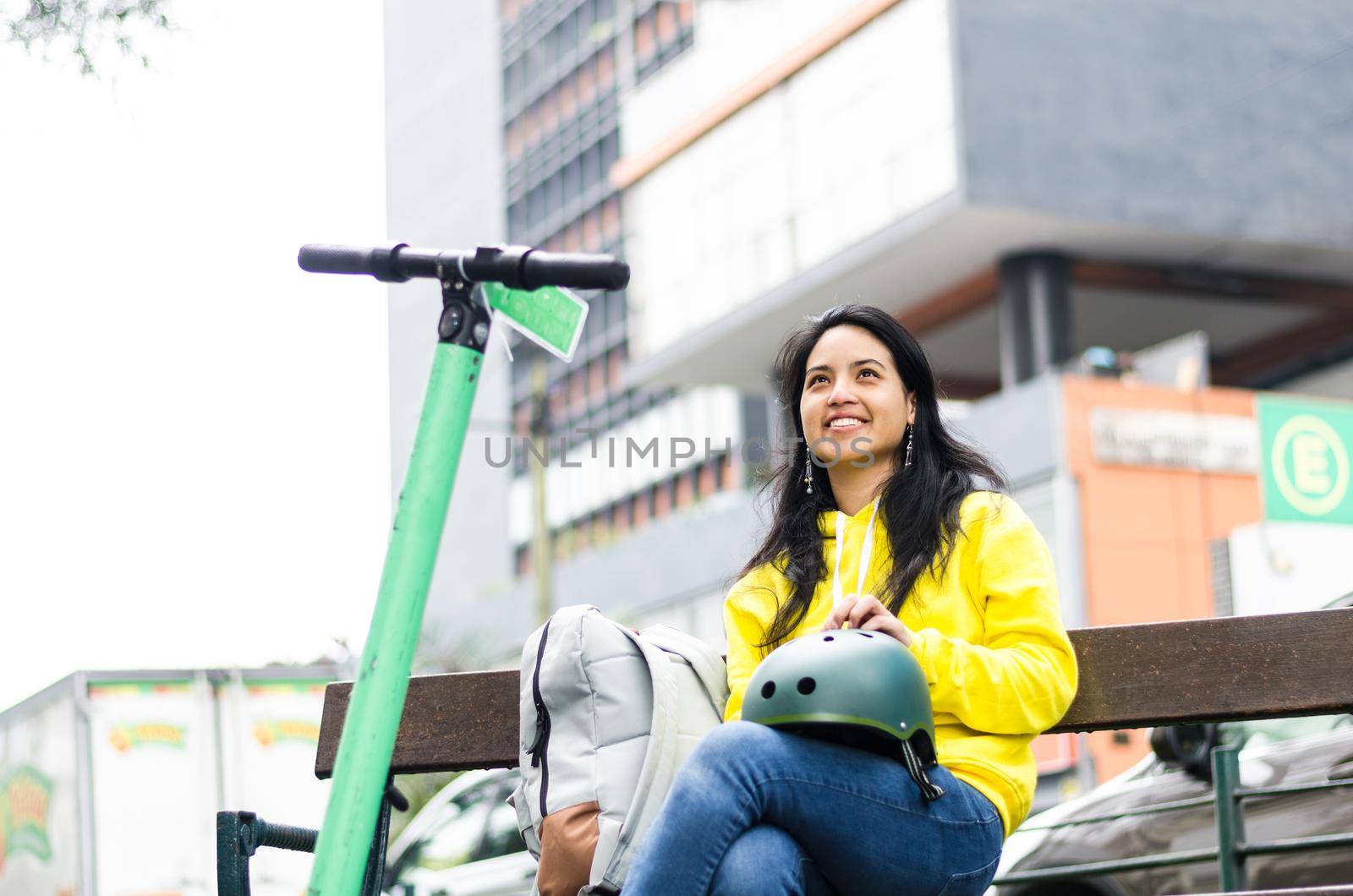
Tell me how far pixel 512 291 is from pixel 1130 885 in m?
3.67

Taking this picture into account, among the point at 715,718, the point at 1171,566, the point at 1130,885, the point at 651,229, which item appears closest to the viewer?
the point at 715,718

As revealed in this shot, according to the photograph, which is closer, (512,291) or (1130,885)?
(512,291)

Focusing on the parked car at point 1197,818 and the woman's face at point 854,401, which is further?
the parked car at point 1197,818

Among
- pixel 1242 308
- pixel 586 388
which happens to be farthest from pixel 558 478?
pixel 1242 308

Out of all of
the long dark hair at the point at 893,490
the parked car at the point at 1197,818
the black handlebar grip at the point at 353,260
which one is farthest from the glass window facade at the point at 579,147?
the black handlebar grip at the point at 353,260

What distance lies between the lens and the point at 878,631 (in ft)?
11.7

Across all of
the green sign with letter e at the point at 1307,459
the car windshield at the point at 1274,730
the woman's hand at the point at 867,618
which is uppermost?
the green sign with letter e at the point at 1307,459

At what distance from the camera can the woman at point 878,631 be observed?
334cm

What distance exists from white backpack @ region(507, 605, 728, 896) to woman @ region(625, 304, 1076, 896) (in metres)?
0.17

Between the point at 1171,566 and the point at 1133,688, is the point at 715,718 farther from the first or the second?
the point at 1171,566

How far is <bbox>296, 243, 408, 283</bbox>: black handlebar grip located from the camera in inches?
118

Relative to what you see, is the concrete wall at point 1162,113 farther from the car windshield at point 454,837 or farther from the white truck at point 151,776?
the car windshield at point 454,837

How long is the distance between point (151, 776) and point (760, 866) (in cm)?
706

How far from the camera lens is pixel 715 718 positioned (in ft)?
13.0
